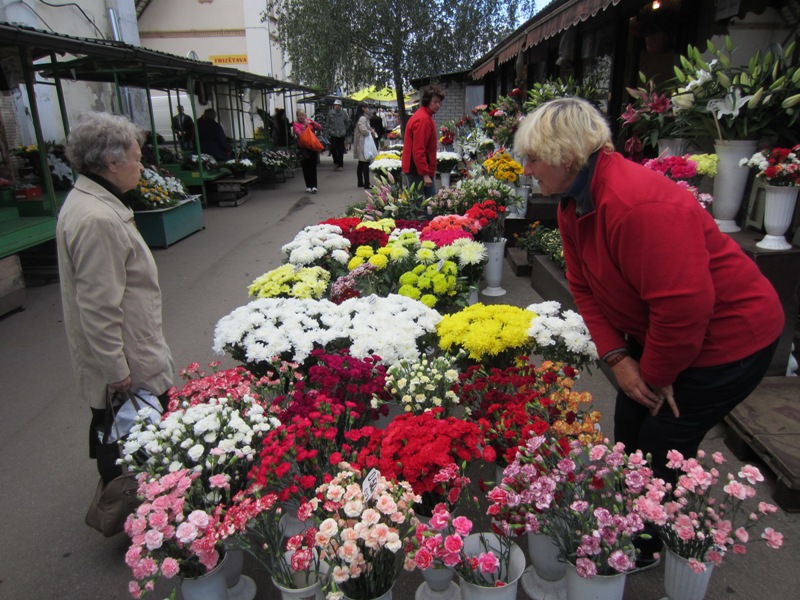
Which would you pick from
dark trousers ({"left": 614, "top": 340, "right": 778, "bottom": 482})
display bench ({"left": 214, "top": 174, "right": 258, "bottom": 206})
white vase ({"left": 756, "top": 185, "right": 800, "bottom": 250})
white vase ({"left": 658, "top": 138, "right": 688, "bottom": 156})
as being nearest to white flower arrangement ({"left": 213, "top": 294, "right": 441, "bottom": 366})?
dark trousers ({"left": 614, "top": 340, "right": 778, "bottom": 482})

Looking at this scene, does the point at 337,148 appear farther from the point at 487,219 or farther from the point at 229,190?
the point at 487,219

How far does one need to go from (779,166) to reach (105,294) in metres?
3.36

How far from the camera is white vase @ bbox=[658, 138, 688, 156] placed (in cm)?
395

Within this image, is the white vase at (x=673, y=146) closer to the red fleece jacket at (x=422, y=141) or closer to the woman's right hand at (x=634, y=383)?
the woman's right hand at (x=634, y=383)

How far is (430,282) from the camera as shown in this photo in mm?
3736

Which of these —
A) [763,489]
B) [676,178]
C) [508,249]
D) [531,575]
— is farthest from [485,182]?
[531,575]

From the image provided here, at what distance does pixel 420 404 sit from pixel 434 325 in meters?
0.72

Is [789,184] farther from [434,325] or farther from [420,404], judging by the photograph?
[420,404]

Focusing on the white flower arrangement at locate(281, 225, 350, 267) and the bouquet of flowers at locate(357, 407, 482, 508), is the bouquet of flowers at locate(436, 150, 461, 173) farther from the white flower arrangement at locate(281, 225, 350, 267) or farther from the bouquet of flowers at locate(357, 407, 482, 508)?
the bouquet of flowers at locate(357, 407, 482, 508)

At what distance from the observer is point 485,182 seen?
6.27 m

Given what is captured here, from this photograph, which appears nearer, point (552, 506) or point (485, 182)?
point (552, 506)

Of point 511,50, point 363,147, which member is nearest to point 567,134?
point 511,50

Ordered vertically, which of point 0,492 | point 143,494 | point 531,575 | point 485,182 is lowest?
point 0,492

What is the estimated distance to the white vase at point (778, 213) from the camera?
314 centimetres
